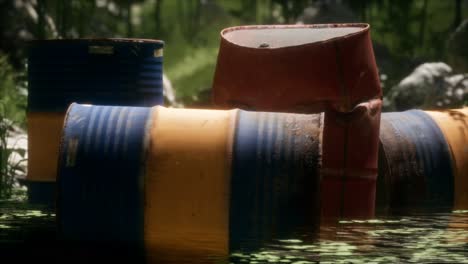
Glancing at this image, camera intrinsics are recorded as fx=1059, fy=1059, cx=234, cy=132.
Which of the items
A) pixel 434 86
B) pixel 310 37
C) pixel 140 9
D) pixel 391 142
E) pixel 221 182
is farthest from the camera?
pixel 140 9

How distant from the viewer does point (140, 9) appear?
40062 millimetres

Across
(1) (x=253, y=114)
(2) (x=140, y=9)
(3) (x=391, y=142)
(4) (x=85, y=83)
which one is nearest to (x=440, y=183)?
(3) (x=391, y=142)

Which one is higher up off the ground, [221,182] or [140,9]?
[140,9]

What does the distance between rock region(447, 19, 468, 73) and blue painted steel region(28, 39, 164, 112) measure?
9.94 metres

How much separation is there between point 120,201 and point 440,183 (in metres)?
2.39

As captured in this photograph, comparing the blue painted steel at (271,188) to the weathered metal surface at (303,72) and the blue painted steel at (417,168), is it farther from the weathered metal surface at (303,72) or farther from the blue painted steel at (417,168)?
the blue painted steel at (417,168)

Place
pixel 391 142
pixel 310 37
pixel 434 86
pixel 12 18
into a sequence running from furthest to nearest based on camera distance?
1. pixel 12 18
2. pixel 434 86
3. pixel 391 142
4. pixel 310 37

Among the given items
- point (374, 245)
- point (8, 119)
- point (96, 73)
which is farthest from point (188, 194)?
point (8, 119)

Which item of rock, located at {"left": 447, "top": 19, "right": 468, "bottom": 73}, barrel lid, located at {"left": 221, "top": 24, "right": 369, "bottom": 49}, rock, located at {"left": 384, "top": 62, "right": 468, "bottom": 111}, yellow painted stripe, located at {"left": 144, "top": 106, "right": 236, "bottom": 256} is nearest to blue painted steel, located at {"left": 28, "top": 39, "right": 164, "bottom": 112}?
barrel lid, located at {"left": 221, "top": 24, "right": 369, "bottom": 49}

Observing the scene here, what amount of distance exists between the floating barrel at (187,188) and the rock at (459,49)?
1099cm

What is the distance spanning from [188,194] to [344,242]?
2.57ft

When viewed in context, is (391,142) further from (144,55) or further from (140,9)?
(140,9)

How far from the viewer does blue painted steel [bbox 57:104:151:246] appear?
15.8 feet

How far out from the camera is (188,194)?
4.81 metres
